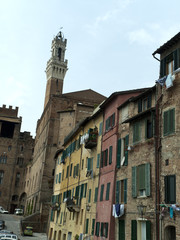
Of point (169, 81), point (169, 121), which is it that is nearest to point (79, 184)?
point (169, 121)

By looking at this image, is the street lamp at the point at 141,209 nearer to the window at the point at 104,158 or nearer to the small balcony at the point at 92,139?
the window at the point at 104,158

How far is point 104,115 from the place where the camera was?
1125 inches

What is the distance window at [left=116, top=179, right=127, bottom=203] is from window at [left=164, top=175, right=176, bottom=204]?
4.93m

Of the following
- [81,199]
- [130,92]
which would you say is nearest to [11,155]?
[81,199]

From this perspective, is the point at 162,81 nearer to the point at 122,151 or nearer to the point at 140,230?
the point at 122,151

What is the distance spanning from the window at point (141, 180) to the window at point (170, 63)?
5.68m

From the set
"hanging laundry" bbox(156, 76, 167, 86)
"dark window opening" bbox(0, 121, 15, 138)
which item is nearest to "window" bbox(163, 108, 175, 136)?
"hanging laundry" bbox(156, 76, 167, 86)

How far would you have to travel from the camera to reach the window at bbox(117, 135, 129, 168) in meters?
21.9

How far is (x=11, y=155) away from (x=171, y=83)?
256ft

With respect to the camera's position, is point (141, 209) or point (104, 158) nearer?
point (141, 209)

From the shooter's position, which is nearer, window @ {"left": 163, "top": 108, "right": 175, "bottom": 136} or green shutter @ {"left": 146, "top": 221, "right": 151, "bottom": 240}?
window @ {"left": 163, "top": 108, "right": 175, "bottom": 136}

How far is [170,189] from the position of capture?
53.1 ft

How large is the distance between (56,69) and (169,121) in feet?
264

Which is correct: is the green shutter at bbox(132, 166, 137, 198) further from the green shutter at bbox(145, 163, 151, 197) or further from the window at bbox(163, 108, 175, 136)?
the window at bbox(163, 108, 175, 136)
